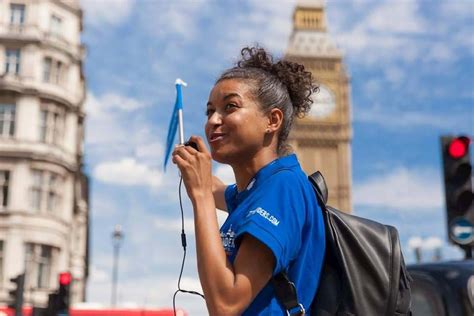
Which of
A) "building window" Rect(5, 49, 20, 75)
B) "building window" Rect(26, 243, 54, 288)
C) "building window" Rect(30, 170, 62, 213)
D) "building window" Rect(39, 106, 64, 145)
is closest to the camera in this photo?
"building window" Rect(26, 243, 54, 288)

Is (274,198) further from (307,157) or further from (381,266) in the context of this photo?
(307,157)

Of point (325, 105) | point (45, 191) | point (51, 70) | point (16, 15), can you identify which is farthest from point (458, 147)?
point (325, 105)

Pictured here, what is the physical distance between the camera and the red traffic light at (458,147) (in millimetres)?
6891

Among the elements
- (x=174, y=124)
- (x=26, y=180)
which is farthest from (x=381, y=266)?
(x=26, y=180)

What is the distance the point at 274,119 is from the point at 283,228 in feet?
1.46

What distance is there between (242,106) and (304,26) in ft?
367

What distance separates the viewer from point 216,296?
1.95 meters

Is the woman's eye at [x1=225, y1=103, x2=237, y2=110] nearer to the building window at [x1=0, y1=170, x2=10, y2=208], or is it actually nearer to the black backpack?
the black backpack

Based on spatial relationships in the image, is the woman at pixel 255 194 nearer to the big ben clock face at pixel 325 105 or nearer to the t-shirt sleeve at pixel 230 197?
the t-shirt sleeve at pixel 230 197

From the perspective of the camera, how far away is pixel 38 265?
30.5 meters

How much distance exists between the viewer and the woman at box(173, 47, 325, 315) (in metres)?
1.96

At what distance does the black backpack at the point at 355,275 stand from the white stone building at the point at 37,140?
2924cm

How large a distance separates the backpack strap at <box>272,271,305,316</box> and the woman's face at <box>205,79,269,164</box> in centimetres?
45

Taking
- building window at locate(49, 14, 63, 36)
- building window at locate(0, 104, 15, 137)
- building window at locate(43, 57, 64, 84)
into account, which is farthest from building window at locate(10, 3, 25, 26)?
building window at locate(0, 104, 15, 137)
